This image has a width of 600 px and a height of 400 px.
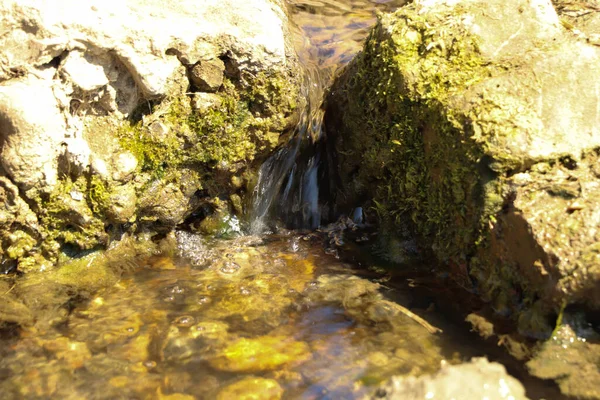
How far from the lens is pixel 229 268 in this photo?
410cm

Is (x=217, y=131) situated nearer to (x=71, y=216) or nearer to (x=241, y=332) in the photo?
(x=71, y=216)

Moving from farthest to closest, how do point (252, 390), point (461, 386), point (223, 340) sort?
point (223, 340)
point (252, 390)
point (461, 386)

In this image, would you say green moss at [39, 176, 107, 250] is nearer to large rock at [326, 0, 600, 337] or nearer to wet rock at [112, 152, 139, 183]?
wet rock at [112, 152, 139, 183]

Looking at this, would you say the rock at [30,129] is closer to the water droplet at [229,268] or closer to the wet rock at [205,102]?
the wet rock at [205,102]

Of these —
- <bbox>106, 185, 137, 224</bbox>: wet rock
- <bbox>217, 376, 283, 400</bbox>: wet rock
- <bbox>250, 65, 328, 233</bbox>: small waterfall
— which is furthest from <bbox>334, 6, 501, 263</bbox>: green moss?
<bbox>106, 185, 137, 224</bbox>: wet rock

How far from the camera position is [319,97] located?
4.97 metres

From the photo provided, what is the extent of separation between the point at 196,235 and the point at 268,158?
2.80 ft

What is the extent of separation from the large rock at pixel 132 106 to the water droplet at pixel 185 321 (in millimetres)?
919

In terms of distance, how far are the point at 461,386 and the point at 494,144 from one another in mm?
1473

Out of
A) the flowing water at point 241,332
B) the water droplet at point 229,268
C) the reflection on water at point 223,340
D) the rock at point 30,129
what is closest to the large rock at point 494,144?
the flowing water at point 241,332

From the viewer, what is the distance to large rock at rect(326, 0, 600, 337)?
3.02m

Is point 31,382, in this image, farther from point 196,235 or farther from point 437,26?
point 437,26

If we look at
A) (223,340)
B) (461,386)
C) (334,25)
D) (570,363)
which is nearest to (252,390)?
(223,340)

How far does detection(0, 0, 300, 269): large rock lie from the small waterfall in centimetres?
27
